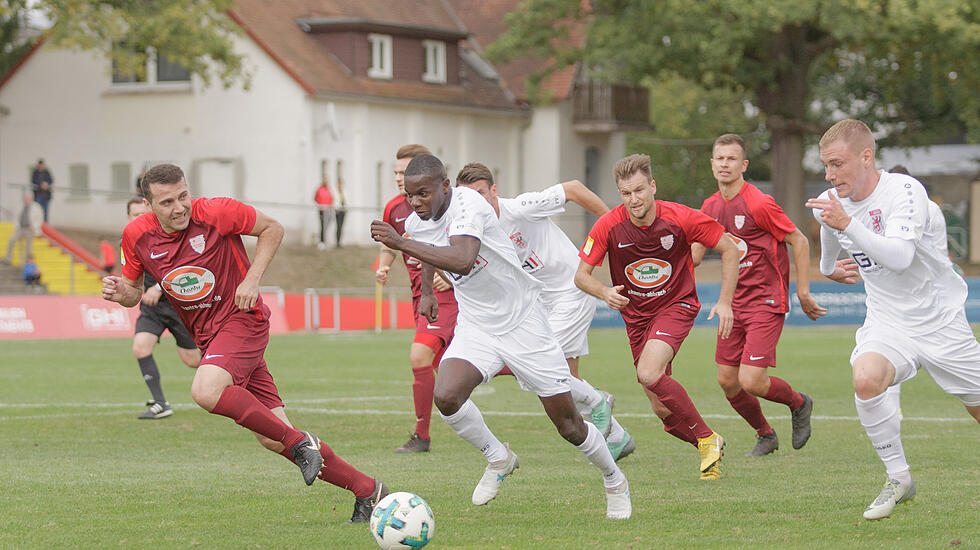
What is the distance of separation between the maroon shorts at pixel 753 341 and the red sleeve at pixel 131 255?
443 centimetres

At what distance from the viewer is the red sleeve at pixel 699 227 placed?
31.1 feet

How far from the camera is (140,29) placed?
3578cm

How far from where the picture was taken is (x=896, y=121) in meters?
52.7

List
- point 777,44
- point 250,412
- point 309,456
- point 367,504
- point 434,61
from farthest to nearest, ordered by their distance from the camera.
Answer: point 434,61
point 777,44
point 367,504
point 250,412
point 309,456

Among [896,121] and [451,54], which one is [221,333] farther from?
[896,121]

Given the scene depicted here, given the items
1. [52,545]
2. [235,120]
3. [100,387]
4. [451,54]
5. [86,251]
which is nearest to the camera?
[52,545]

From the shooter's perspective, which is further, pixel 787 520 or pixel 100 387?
pixel 100 387

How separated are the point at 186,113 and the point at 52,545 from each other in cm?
3911

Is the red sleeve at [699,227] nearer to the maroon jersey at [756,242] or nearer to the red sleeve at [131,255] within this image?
the maroon jersey at [756,242]

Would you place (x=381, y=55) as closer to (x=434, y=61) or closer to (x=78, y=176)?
(x=434, y=61)

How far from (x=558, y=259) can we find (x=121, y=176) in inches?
1474

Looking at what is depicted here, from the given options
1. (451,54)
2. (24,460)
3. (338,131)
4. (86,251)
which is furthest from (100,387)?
(451,54)

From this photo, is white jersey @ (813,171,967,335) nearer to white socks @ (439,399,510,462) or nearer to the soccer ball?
white socks @ (439,399,510,462)

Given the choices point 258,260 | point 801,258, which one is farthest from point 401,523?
point 801,258
